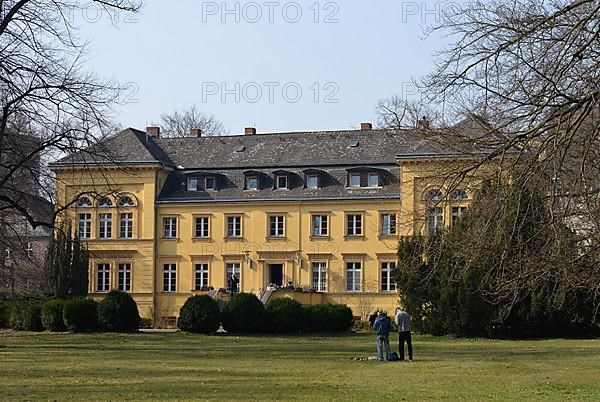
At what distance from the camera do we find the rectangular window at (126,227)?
230 ft

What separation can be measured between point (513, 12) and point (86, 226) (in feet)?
191

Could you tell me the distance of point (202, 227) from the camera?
6994cm

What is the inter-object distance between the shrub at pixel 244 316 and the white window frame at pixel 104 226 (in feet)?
67.0

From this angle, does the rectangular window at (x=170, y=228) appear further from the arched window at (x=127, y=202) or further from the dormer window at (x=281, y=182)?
the dormer window at (x=281, y=182)

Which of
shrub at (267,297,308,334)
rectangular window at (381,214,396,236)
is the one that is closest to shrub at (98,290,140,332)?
shrub at (267,297,308,334)

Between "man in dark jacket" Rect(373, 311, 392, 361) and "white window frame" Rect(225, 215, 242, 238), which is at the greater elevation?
"white window frame" Rect(225, 215, 242, 238)

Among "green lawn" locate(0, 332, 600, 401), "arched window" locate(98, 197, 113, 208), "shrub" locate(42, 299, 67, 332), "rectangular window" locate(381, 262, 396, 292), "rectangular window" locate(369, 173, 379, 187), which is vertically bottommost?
"green lawn" locate(0, 332, 600, 401)

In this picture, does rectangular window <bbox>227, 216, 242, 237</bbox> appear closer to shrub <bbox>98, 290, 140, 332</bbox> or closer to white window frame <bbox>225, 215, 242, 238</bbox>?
white window frame <bbox>225, 215, 242, 238</bbox>

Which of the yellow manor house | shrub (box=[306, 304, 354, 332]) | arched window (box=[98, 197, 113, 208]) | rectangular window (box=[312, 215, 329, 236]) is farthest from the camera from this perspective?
arched window (box=[98, 197, 113, 208])

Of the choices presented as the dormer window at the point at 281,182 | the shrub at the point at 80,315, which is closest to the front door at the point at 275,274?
the dormer window at the point at 281,182

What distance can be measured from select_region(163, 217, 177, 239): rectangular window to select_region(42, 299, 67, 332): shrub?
17874 mm

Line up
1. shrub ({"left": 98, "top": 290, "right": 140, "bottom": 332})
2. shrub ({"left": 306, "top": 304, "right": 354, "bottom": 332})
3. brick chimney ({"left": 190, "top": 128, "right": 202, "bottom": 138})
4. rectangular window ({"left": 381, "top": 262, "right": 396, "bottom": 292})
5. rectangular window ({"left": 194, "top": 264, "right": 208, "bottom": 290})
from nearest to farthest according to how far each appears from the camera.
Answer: shrub ({"left": 98, "top": 290, "right": 140, "bottom": 332}) < shrub ({"left": 306, "top": 304, "right": 354, "bottom": 332}) < rectangular window ({"left": 381, "top": 262, "right": 396, "bottom": 292}) < rectangular window ({"left": 194, "top": 264, "right": 208, "bottom": 290}) < brick chimney ({"left": 190, "top": 128, "right": 202, "bottom": 138})

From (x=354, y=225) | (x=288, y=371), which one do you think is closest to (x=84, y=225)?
(x=354, y=225)

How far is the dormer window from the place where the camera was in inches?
2721
